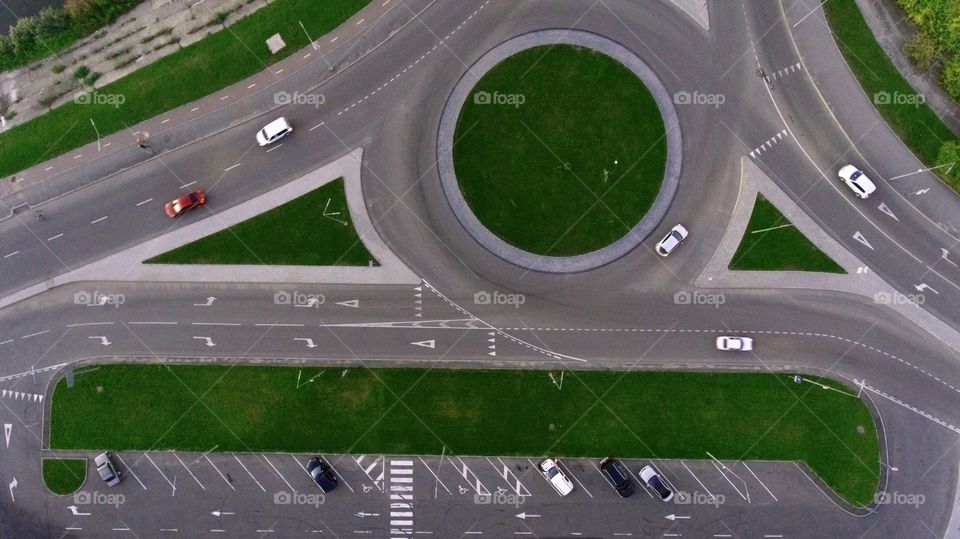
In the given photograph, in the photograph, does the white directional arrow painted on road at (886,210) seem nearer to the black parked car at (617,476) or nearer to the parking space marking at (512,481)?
the black parked car at (617,476)

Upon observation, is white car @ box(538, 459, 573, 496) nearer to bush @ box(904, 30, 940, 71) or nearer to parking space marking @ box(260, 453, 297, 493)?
parking space marking @ box(260, 453, 297, 493)

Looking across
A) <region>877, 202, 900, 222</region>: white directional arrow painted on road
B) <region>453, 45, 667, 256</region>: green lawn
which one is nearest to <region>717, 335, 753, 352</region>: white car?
<region>453, 45, 667, 256</region>: green lawn

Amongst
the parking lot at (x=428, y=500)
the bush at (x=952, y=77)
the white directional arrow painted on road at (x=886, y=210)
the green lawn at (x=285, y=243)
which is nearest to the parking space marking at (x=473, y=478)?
the parking lot at (x=428, y=500)

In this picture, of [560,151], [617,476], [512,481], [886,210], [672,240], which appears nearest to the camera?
[617,476]

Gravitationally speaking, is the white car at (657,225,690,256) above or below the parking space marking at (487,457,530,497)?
above

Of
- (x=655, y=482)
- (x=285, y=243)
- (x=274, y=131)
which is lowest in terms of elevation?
(x=655, y=482)

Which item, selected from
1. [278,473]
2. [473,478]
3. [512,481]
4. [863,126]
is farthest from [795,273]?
[278,473]

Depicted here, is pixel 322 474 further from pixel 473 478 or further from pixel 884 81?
pixel 884 81

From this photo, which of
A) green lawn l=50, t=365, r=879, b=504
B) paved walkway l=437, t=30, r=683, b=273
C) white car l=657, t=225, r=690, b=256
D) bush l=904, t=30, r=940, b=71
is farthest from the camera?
bush l=904, t=30, r=940, b=71
